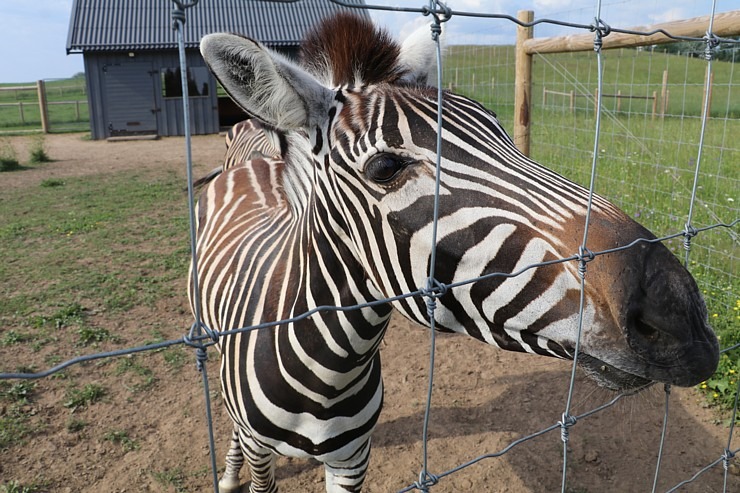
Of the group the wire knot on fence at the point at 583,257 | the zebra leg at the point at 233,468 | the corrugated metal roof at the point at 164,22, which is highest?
the corrugated metal roof at the point at 164,22

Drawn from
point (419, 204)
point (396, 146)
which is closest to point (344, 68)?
point (396, 146)

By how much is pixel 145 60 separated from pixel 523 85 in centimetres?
1582

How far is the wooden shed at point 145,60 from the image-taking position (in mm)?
16875

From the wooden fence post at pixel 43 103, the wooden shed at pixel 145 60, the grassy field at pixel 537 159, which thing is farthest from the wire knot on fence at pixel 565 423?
the wooden fence post at pixel 43 103

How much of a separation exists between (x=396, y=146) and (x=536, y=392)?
297 centimetres

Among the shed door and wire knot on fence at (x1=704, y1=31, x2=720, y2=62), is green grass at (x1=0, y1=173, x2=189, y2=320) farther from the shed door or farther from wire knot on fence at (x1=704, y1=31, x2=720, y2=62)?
the shed door

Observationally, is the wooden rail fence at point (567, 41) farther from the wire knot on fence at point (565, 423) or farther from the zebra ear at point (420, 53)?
the wire knot on fence at point (565, 423)

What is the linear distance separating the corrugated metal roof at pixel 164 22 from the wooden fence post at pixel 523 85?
44.8 feet

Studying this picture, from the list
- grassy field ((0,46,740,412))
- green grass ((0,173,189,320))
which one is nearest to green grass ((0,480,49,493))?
green grass ((0,173,189,320))

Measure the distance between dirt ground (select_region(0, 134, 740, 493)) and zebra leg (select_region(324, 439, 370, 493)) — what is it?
72 cm

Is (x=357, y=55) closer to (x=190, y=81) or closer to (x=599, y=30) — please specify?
(x=599, y=30)

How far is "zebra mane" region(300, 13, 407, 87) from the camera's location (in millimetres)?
1630

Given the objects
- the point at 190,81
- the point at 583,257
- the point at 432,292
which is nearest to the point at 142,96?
the point at 190,81

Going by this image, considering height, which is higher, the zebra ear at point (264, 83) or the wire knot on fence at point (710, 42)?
the wire knot on fence at point (710, 42)
